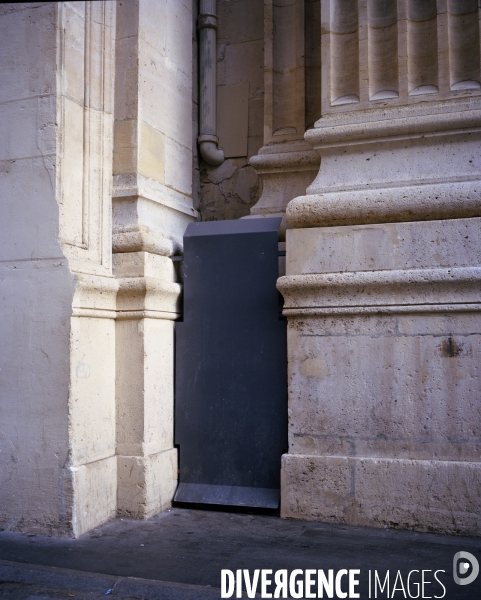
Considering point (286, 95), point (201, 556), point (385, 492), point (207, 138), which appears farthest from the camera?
point (207, 138)

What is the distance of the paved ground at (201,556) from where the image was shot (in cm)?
312

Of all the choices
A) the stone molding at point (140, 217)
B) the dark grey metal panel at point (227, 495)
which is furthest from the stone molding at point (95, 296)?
the dark grey metal panel at point (227, 495)

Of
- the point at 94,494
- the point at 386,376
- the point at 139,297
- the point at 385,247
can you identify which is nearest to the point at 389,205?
the point at 385,247

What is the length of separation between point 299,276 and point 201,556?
1.84 meters

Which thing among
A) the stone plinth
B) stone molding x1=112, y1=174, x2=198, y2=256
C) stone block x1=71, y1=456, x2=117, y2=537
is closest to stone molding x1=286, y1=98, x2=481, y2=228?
the stone plinth

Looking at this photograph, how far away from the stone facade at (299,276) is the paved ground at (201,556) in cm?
18

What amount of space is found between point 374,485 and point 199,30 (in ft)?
13.2

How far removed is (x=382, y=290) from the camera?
411 centimetres

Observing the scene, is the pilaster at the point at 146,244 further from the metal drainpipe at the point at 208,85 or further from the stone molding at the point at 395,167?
the stone molding at the point at 395,167

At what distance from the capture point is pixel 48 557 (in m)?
3.53

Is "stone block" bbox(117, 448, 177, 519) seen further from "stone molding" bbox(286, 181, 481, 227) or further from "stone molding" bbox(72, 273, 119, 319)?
"stone molding" bbox(286, 181, 481, 227)

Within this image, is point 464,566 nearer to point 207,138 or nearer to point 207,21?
point 207,138

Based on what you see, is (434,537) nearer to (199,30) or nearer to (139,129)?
(139,129)

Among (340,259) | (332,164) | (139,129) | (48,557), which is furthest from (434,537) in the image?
(139,129)
